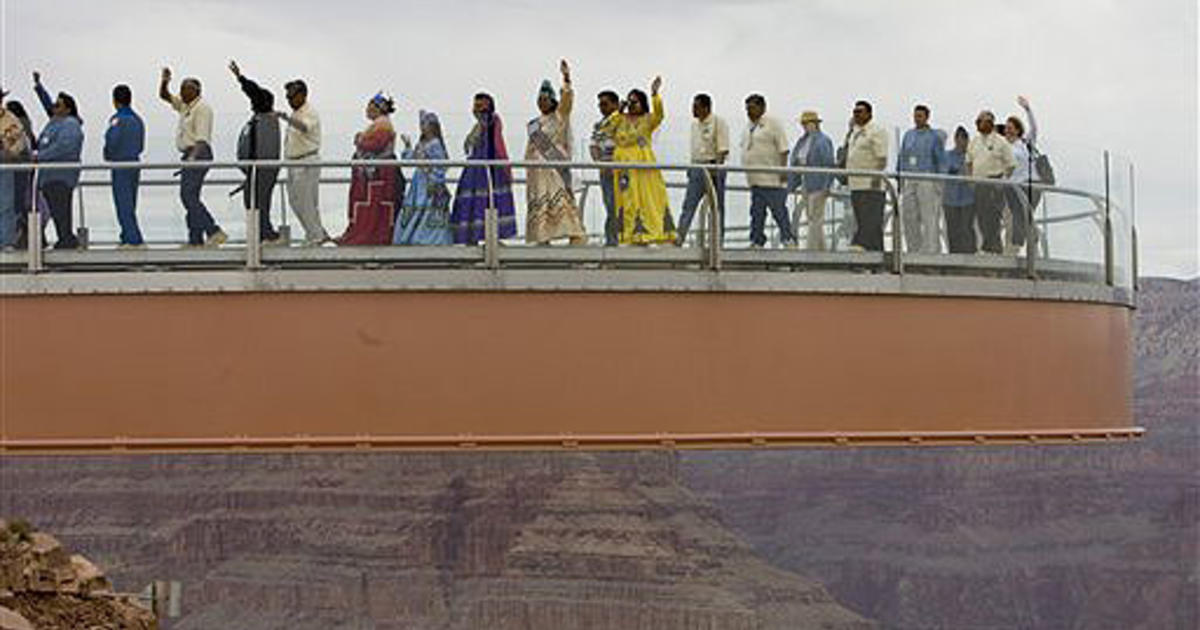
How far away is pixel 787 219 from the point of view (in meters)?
21.5

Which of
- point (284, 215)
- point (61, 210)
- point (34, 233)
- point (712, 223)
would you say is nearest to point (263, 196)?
point (284, 215)

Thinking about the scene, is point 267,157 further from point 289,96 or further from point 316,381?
point 316,381

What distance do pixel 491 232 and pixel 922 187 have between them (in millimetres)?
5010

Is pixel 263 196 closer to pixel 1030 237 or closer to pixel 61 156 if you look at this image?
pixel 61 156

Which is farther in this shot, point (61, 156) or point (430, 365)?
point (61, 156)

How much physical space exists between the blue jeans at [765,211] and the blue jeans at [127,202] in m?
6.40

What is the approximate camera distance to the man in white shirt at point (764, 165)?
842 inches

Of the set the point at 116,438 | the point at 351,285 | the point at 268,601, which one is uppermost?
the point at 351,285

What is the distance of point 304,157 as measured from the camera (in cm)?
2120

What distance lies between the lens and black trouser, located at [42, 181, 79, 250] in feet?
69.1

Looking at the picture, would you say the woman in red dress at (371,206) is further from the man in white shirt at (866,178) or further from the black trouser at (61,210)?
the man in white shirt at (866,178)

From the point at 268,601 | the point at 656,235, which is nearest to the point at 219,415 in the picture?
the point at 656,235

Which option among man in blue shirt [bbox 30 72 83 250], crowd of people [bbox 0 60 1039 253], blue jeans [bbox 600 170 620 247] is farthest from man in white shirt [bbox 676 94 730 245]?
man in blue shirt [bbox 30 72 83 250]

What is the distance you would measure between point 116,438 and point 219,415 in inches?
43.9
